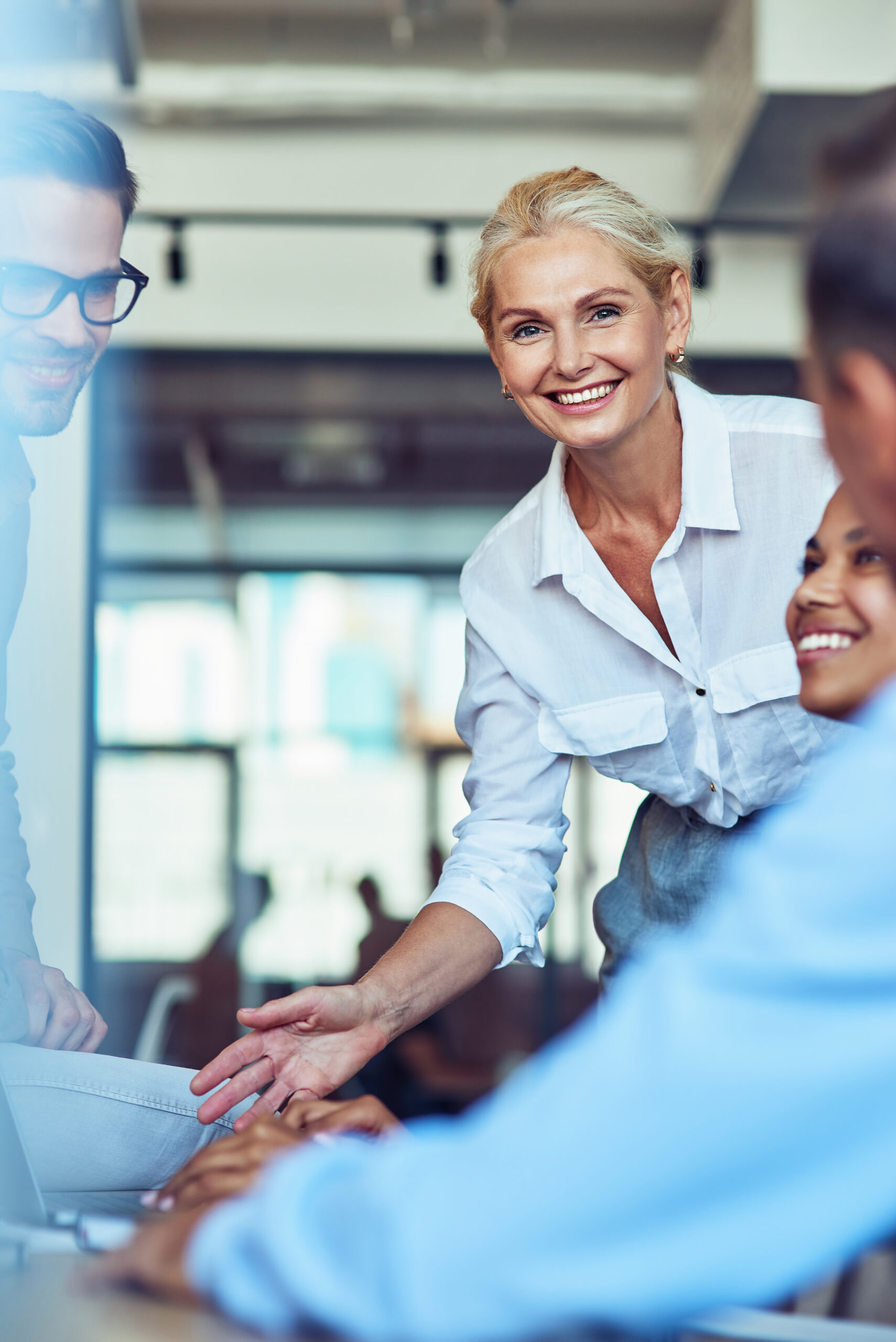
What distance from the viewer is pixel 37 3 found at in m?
1.43

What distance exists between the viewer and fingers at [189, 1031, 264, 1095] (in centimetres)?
105

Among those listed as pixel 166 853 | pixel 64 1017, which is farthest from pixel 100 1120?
pixel 166 853

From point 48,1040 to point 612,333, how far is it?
84 centimetres

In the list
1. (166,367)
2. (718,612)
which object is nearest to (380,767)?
(166,367)

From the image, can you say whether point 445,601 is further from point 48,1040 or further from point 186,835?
point 48,1040

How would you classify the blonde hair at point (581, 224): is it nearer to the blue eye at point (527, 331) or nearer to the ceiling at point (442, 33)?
the blue eye at point (527, 331)

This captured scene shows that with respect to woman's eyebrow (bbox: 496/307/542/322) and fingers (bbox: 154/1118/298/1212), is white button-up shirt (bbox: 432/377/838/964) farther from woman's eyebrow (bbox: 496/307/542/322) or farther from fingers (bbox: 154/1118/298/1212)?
fingers (bbox: 154/1118/298/1212)

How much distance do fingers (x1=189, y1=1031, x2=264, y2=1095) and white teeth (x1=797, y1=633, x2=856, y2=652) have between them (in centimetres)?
54

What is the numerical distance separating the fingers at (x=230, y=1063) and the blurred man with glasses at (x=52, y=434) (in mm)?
43

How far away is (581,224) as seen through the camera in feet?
4.20

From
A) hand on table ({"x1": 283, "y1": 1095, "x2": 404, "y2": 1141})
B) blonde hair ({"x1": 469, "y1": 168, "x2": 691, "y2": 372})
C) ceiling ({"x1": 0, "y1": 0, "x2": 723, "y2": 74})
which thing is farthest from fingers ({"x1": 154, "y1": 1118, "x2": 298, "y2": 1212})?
ceiling ({"x1": 0, "y1": 0, "x2": 723, "y2": 74})

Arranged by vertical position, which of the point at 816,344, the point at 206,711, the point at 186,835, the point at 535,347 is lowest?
the point at 186,835

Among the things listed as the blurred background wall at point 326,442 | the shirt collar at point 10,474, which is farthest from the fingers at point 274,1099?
the blurred background wall at point 326,442

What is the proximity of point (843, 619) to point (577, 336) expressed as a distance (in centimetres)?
53
